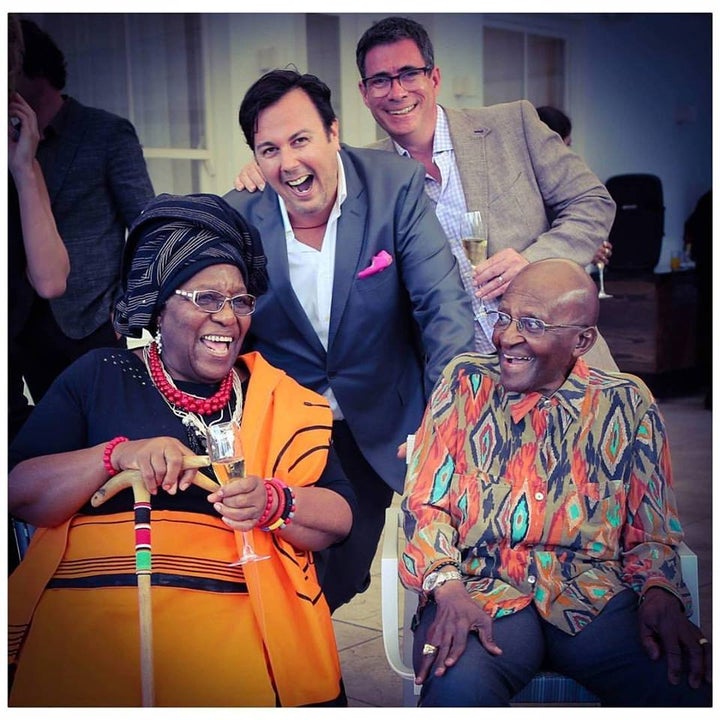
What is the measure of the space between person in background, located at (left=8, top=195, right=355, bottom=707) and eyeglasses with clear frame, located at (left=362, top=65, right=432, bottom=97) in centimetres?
55

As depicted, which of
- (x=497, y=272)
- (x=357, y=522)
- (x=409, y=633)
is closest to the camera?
(x=409, y=633)

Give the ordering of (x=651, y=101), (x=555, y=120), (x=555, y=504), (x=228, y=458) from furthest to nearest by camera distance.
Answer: (x=651, y=101) < (x=555, y=120) < (x=555, y=504) < (x=228, y=458)

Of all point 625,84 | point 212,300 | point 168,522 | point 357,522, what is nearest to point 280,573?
point 168,522

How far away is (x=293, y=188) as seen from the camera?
274cm

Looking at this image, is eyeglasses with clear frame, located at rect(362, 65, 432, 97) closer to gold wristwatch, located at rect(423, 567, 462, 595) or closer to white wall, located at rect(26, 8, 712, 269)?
white wall, located at rect(26, 8, 712, 269)

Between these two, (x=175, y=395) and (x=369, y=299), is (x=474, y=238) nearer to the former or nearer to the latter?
(x=369, y=299)

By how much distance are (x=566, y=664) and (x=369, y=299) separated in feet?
3.27

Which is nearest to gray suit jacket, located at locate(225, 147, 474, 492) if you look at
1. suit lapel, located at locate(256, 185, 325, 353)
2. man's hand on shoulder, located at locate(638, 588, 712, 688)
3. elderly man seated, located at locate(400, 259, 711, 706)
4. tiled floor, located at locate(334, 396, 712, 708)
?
suit lapel, located at locate(256, 185, 325, 353)

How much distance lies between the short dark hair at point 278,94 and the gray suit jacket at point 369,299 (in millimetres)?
135

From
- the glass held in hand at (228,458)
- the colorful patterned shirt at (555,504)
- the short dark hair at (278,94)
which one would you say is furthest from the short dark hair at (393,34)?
the glass held in hand at (228,458)

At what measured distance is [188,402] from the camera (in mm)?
2482

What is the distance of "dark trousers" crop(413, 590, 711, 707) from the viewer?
235 centimetres

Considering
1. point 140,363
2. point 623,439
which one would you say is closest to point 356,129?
point 140,363

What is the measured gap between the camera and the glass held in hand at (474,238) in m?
2.84
